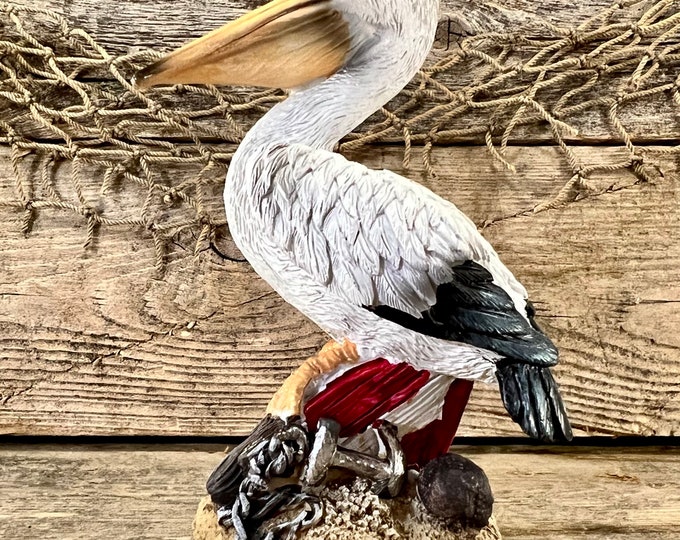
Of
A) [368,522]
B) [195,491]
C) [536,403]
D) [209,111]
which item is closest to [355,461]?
[368,522]

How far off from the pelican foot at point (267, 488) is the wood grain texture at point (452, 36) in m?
0.51

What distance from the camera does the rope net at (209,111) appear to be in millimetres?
932

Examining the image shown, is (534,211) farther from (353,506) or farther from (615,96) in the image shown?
(353,506)

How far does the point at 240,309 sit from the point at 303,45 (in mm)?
503


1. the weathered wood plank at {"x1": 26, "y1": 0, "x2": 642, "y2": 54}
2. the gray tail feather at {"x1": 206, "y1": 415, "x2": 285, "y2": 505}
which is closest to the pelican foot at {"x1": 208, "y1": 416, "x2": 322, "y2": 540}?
the gray tail feather at {"x1": 206, "y1": 415, "x2": 285, "y2": 505}

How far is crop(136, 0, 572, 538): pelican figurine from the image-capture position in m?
0.56

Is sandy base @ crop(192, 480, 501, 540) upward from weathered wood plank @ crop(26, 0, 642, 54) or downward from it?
downward

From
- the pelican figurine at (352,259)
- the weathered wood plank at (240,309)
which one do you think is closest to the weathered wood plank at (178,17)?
the weathered wood plank at (240,309)

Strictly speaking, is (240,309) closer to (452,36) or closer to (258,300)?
(258,300)

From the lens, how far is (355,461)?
2.14 ft

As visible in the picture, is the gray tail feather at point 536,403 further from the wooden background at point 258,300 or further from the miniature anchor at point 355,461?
the wooden background at point 258,300

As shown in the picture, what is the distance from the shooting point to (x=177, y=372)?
1010 millimetres

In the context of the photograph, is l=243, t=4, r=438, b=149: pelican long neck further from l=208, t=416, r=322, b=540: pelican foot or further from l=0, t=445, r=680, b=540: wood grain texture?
l=0, t=445, r=680, b=540: wood grain texture

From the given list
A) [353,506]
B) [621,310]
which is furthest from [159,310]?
[621,310]
